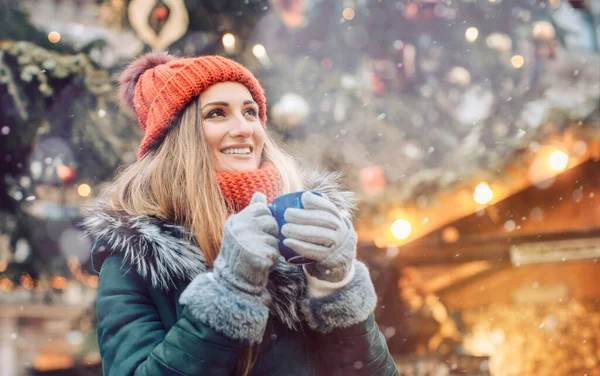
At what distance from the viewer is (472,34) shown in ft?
13.8

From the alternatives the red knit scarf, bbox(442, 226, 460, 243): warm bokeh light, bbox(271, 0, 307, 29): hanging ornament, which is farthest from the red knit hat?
bbox(442, 226, 460, 243): warm bokeh light

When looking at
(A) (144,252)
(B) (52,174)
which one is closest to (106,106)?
(B) (52,174)

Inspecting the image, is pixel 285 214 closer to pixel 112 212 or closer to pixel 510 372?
pixel 112 212

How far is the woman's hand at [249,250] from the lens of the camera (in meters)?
1.13

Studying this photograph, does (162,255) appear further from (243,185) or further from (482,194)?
(482,194)

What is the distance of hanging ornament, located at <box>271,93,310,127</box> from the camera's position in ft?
11.7

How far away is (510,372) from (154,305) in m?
3.61

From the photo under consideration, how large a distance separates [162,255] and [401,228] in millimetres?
3232

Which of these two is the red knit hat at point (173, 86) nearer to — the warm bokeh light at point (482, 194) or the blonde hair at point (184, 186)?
the blonde hair at point (184, 186)

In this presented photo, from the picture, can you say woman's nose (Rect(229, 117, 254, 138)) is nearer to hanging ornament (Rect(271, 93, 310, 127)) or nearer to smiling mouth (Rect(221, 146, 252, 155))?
smiling mouth (Rect(221, 146, 252, 155))

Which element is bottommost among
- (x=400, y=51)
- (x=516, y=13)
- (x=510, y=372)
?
(x=510, y=372)

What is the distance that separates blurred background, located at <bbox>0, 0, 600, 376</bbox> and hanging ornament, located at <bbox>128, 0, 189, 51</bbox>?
10mm

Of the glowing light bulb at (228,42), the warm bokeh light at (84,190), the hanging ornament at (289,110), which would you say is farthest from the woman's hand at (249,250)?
the warm bokeh light at (84,190)

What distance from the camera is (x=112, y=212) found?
4.81 ft
